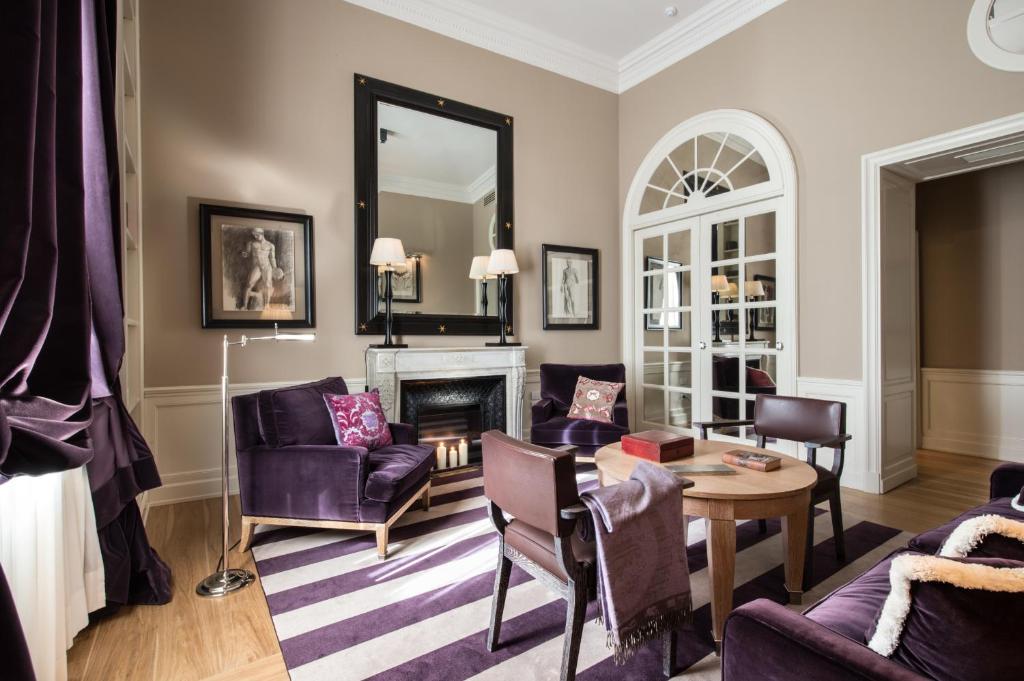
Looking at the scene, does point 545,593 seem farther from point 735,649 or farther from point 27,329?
point 27,329

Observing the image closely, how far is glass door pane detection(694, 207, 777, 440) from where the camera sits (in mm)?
4164

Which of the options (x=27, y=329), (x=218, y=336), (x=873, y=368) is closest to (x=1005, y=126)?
(x=873, y=368)

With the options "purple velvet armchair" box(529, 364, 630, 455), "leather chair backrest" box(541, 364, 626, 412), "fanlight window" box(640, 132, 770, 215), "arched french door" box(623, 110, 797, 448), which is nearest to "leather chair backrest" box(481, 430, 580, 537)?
"purple velvet armchair" box(529, 364, 630, 455)

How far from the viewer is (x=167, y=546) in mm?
2705

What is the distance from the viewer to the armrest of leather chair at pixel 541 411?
13.5 ft

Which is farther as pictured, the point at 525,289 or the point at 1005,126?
the point at 525,289

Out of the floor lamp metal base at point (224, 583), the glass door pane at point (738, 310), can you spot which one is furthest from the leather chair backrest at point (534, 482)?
the glass door pane at point (738, 310)

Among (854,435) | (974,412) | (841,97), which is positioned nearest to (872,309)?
(854,435)

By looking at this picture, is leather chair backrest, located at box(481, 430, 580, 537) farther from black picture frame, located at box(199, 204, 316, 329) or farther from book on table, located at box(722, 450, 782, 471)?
black picture frame, located at box(199, 204, 316, 329)

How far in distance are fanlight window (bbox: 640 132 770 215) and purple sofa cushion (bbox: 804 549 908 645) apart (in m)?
3.52

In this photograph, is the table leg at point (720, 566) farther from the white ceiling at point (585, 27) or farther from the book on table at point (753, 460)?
the white ceiling at point (585, 27)

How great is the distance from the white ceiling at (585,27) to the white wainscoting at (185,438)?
3214 millimetres

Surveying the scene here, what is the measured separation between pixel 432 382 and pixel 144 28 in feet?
10.1

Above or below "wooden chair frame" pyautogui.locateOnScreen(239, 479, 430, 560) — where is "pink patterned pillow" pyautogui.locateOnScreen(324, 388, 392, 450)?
above
